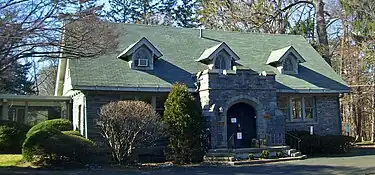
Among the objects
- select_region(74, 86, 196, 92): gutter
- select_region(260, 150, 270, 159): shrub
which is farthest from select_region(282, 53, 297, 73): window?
select_region(260, 150, 270, 159): shrub

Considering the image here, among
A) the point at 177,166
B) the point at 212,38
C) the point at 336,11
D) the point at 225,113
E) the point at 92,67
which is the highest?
the point at 336,11

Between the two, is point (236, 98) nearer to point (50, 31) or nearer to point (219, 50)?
point (219, 50)

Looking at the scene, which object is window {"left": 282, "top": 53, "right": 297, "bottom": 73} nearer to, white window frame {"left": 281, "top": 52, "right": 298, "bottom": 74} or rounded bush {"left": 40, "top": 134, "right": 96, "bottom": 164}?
white window frame {"left": 281, "top": 52, "right": 298, "bottom": 74}

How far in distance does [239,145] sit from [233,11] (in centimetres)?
1590

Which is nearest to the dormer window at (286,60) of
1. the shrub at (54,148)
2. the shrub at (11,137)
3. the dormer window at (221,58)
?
the dormer window at (221,58)

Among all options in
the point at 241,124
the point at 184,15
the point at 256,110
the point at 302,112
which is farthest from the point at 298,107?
the point at 184,15

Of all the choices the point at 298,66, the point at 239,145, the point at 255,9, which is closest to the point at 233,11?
the point at 255,9

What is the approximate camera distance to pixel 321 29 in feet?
101

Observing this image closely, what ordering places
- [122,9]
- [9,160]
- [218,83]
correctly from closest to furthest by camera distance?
[9,160] → [218,83] → [122,9]

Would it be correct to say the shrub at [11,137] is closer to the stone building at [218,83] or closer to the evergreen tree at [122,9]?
the stone building at [218,83]

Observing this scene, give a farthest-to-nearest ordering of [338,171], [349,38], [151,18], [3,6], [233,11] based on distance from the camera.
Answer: [151,18], [233,11], [349,38], [338,171], [3,6]

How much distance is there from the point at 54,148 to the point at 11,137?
16.6 ft

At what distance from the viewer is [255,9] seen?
32969 millimetres

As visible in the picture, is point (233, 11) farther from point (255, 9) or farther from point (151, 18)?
point (151, 18)
